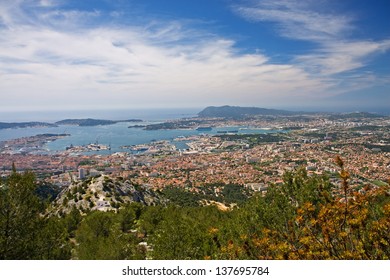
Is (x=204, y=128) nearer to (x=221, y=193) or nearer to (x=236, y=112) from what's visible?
(x=236, y=112)

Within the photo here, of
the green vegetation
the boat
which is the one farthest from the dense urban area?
the boat

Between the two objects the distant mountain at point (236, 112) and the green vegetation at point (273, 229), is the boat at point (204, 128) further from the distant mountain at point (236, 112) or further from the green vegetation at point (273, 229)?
the green vegetation at point (273, 229)

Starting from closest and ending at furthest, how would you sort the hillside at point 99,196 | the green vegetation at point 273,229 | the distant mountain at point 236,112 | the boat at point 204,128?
1. the green vegetation at point 273,229
2. the hillside at point 99,196
3. the boat at point 204,128
4. the distant mountain at point 236,112

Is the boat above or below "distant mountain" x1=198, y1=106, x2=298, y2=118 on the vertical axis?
below

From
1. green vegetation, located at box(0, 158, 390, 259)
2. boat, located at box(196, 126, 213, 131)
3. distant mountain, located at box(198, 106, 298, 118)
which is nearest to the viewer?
green vegetation, located at box(0, 158, 390, 259)

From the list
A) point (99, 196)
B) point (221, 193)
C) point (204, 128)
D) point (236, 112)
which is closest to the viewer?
point (99, 196)

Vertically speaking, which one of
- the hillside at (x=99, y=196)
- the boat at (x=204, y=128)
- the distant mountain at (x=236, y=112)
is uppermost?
the distant mountain at (x=236, y=112)

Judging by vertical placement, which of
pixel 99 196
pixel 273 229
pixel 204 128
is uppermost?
pixel 273 229

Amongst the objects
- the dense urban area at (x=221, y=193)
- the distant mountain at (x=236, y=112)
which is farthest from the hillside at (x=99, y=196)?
the distant mountain at (x=236, y=112)

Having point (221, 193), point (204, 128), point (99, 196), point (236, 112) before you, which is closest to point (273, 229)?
point (99, 196)

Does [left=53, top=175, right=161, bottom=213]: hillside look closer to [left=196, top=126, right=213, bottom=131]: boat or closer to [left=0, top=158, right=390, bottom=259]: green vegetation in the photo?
[left=0, top=158, right=390, bottom=259]: green vegetation

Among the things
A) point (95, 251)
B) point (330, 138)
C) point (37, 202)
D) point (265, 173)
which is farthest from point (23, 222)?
point (330, 138)
